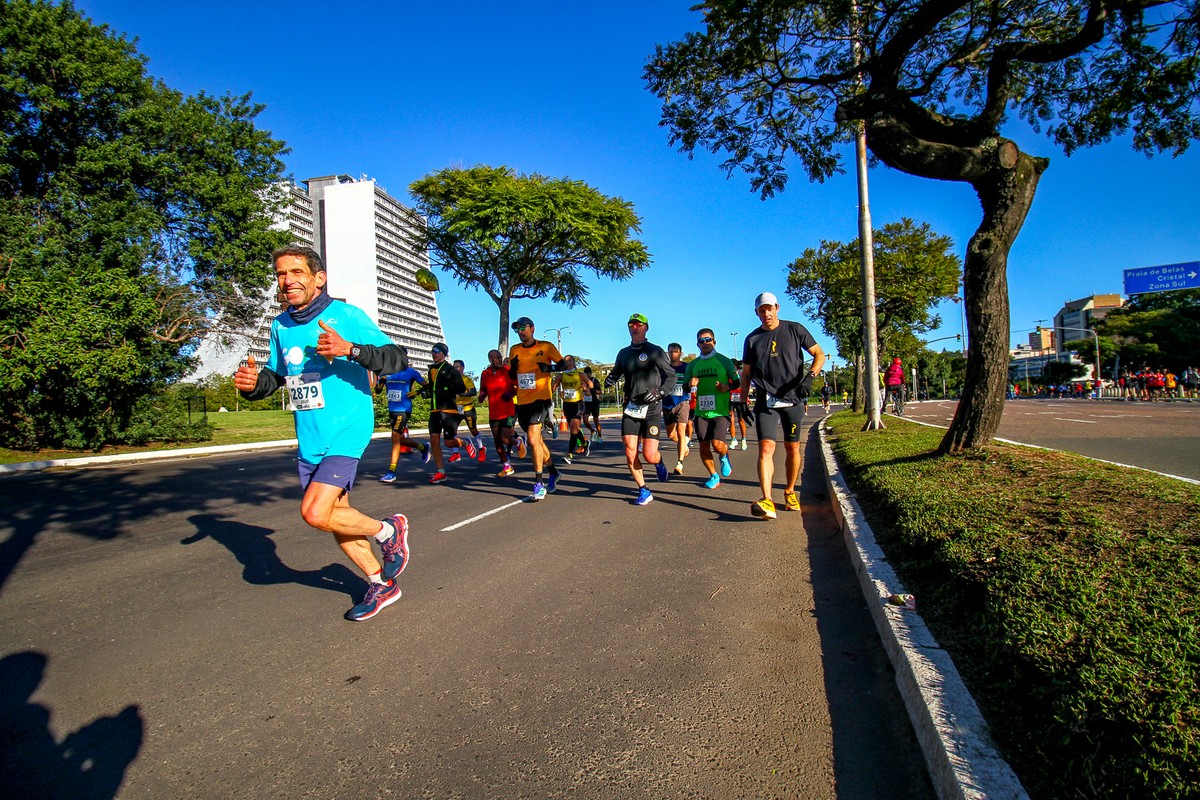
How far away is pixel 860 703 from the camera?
2666mm

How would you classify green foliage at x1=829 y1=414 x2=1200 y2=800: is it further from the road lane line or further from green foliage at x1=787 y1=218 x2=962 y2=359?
green foliage at x1=787 y1=218 x2=962 y2=359

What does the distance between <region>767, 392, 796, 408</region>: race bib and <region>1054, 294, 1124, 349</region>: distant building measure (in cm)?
13063

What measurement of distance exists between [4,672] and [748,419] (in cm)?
675

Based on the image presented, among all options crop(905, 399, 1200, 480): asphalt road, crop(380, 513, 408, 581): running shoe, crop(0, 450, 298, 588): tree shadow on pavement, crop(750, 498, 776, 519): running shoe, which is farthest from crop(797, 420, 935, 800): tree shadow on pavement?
crop(0, 450, 298, 588): tree shadow on pavement

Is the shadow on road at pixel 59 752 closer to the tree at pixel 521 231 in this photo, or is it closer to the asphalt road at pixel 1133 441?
the asphalt road at pixel 1133 441

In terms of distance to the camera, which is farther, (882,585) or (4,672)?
(882,585)

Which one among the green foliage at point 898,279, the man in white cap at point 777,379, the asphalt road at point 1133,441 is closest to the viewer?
the man in white cap at point 777,379

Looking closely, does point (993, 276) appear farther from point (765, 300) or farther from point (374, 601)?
point (374, 601)

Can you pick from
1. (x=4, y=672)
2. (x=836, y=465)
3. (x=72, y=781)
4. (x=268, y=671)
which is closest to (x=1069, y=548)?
(x=268, y=671)

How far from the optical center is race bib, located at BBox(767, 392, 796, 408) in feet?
20.7

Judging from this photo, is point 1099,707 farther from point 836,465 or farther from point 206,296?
point 206,296

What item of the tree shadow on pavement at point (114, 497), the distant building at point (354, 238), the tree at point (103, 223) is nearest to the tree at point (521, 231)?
the tree at point (103, 223)

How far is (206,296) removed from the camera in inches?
754

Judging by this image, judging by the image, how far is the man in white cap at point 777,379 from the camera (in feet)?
20.6
